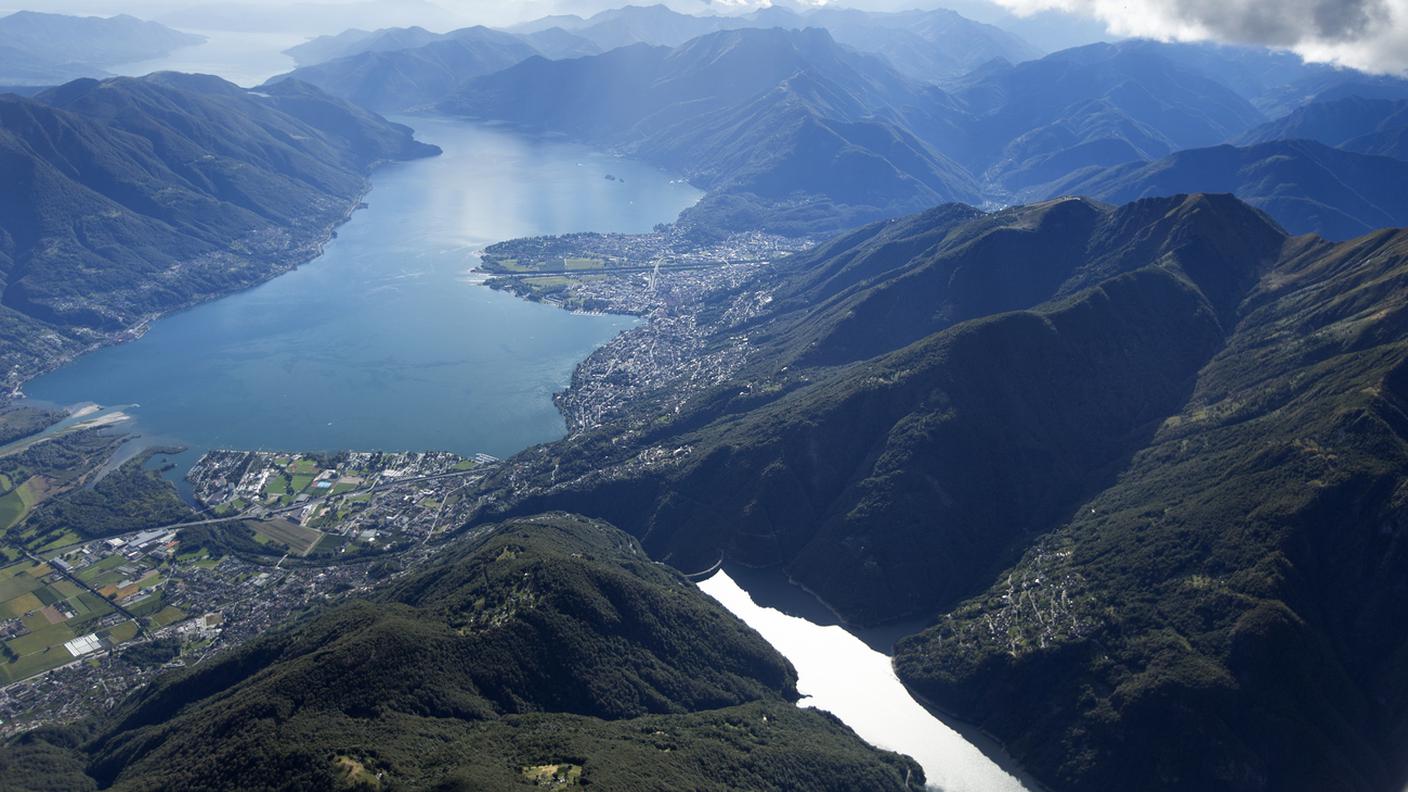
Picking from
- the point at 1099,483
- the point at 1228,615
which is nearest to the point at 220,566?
the point at 1099,483

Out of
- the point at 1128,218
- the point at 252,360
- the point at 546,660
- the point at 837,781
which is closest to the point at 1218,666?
the point at 837,781

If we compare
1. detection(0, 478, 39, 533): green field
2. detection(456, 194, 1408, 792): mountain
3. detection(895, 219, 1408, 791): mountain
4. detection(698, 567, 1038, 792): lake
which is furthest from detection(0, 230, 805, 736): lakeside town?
detection(895, 219, 1408, 791): mountain

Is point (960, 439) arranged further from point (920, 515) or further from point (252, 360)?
point (252, 360)

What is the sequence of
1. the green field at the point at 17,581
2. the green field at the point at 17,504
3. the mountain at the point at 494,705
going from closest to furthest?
the mountain at the point at 494,705 → the green field at the point at 17,581 → the green field at the point at 17,504

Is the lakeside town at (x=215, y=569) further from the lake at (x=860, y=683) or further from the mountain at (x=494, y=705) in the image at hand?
the lake at (x=860, y=683)

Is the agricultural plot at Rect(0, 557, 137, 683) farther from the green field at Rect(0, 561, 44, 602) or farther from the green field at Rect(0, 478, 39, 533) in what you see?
the green field at Rect(0, 478, 39, 533)

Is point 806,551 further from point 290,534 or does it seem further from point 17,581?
point 17,581

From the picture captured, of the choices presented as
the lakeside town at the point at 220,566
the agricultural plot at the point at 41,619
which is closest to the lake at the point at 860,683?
the lakeside town at the point at 220,566
